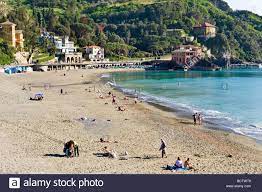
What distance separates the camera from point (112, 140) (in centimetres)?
2619

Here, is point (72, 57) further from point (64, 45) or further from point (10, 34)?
point (10, 34)

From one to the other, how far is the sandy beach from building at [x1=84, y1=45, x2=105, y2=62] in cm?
10178

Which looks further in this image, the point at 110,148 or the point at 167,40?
the point at 167,40

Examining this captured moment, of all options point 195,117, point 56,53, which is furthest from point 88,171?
point 56,53

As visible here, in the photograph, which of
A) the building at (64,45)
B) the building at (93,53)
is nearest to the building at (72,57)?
the building at (64,45)

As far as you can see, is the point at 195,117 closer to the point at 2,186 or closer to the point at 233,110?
the point at 233,110

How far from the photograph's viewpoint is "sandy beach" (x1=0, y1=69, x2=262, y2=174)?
63.7 ft

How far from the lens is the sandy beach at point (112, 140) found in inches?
764

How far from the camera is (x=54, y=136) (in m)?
26.3

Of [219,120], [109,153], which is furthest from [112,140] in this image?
[219,120]

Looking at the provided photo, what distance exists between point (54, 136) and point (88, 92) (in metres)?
32.5

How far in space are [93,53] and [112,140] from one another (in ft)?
397

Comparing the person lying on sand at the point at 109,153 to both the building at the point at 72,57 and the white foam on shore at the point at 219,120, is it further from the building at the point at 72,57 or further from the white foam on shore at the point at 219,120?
the building at the point at 72,57

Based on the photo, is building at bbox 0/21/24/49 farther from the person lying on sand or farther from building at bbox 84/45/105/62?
the person lying on sand
